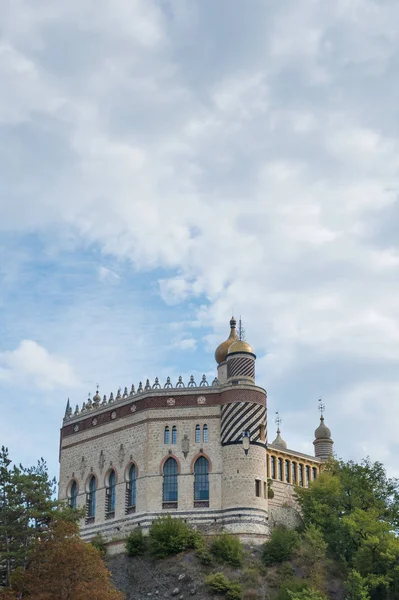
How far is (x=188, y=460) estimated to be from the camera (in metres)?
63.5

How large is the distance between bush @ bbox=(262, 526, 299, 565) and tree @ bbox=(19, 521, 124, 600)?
1337 cm

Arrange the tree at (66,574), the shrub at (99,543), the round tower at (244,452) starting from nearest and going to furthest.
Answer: the tree at (66,574) < the round tower at (244,452) < the shrub at (99,543)

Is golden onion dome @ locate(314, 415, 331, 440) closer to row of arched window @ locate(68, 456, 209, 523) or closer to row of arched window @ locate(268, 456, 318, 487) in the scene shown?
row of arched window @ locate(268, 456, 318, 487)

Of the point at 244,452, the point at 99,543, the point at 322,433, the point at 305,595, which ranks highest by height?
the point at 322,433

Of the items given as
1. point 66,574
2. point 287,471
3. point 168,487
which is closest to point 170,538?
point 168,487

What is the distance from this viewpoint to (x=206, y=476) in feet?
207

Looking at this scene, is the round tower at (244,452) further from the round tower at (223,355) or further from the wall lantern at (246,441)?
the round tower at (223,355)

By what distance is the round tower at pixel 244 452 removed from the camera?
201 feet

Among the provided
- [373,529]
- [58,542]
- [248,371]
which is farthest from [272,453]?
[58,542]

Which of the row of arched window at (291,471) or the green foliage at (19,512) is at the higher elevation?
the row of arched window at (291,471)

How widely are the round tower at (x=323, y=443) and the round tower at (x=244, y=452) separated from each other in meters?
17.1

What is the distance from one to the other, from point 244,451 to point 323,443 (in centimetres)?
1942

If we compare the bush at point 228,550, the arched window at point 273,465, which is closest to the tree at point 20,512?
the bush at point 228,550

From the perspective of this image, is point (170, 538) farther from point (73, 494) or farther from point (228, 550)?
point (73, 494)
